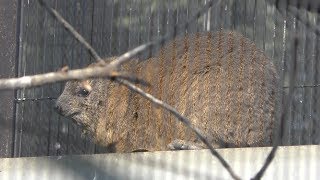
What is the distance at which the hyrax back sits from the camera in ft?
17.0

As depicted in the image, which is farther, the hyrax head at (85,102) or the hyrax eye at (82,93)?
the hyrax eye at (82,93)

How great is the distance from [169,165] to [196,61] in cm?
198

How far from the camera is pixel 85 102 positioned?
22.2 ft

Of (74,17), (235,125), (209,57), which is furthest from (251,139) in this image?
(74,17)

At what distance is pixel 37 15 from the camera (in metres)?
5.44

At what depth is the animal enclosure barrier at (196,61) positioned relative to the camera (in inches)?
204

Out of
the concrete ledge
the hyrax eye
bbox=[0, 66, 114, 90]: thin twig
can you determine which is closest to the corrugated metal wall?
the hyrax eye

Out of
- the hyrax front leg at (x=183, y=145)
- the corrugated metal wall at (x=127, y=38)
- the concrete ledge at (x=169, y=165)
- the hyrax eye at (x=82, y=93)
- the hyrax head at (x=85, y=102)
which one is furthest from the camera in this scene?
the hyrax eye at (x=82, y=93)

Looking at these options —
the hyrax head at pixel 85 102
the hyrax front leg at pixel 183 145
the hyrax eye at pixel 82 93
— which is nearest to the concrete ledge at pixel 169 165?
the hyrax front leg at pixel 183 145

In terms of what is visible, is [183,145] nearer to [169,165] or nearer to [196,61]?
[196,61]

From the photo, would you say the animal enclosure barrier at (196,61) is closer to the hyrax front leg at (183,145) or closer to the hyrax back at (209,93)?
the hyrax back at (209,93)

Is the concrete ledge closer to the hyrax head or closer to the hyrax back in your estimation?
the hyrax back

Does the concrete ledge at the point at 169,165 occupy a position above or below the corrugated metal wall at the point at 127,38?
below

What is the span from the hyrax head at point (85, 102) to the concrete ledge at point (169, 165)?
2.69 meters
